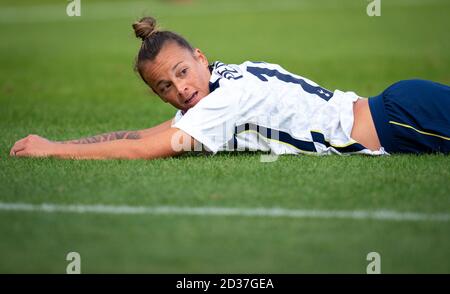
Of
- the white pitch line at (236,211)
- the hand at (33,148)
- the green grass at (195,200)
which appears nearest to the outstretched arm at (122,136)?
the hand at (33,148)

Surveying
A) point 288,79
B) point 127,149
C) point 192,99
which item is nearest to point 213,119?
point 192,99

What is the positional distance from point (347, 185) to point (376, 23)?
11.9 m

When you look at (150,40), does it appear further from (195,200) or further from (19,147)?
(195,200)

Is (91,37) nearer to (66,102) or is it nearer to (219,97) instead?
(66,102)

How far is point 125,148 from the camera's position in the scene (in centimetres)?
536

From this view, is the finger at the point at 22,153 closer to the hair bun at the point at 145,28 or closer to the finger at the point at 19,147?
the finger at the point at 19,147

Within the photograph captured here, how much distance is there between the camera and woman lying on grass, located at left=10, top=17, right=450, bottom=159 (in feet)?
17.6

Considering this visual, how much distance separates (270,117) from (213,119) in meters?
0.40

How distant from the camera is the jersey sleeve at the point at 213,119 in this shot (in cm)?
520
